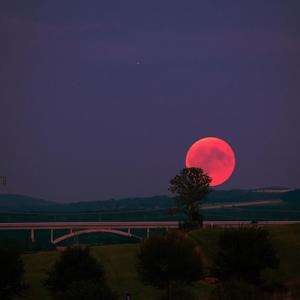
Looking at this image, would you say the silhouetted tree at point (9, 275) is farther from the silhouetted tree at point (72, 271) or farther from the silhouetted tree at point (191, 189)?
the silhouetted tree at point (191, 189)

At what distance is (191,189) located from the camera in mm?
110500

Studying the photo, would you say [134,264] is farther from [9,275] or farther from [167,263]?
[9,275]

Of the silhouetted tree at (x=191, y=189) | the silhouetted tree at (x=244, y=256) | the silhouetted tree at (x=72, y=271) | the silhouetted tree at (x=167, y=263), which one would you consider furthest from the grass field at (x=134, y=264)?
the silhouetted tree at (x=191, y=189)

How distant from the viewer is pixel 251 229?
69.1 meters

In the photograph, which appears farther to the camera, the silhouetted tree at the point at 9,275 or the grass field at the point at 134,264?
the grass field at the point at 134,264

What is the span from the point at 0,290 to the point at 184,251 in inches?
715

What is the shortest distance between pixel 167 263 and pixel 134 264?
71.6ft

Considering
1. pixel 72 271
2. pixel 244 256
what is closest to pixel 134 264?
pixel 72 271

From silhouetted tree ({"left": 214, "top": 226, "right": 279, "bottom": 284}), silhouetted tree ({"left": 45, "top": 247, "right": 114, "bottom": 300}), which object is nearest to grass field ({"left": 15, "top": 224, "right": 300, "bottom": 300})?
silhouetted tree ({"left": 214, "top": 226, "right": 279, "bottom": 284})

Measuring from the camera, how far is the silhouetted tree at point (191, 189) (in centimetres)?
11046

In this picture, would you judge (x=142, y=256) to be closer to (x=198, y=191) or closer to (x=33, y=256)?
(x=33, y=256)

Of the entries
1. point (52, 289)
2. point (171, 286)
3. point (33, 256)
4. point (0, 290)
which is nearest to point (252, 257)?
point (171, 286)

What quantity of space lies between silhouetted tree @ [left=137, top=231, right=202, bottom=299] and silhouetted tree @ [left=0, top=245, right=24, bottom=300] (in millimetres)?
12295

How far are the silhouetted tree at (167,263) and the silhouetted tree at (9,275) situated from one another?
12295 millimetres
